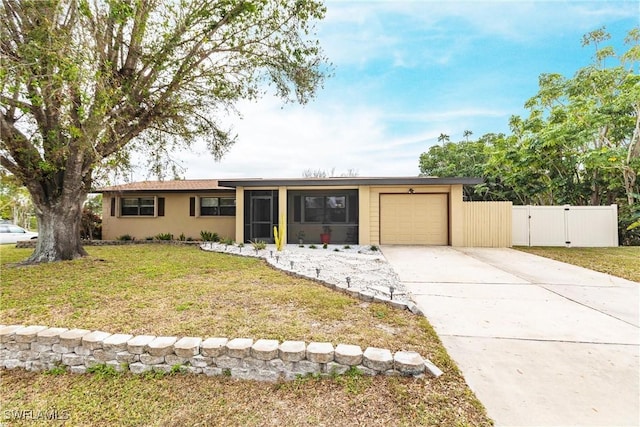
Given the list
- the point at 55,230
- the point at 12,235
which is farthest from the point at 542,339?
the point at 12,235

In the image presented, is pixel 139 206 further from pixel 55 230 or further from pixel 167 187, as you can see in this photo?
pixel 55 230

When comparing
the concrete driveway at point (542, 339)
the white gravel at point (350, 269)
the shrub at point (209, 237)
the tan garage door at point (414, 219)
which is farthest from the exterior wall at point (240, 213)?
the concrete driveway at point (542, 339)

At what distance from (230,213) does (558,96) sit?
→ 18044 mm

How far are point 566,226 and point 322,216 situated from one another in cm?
945

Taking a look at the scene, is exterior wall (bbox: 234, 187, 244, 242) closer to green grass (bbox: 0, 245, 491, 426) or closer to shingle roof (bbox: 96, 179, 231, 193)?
shingle roof (bbox: 96, 179, 231, 193)

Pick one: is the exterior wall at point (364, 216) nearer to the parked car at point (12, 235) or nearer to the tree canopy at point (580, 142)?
the tree canopy at point (580, 142)

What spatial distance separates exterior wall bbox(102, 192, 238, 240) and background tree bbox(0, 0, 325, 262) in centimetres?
460

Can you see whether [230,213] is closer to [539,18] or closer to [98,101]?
[98,101]

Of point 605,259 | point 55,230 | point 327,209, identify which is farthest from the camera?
point 327,209

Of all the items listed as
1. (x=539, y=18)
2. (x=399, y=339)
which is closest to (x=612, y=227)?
(x=539, y=18)

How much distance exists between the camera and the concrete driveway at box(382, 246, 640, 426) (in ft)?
7.20

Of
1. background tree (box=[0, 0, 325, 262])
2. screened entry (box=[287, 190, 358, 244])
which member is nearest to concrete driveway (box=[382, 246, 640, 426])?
screened entry (box=[287, 190, 358, 244])

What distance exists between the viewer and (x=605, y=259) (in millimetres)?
8367

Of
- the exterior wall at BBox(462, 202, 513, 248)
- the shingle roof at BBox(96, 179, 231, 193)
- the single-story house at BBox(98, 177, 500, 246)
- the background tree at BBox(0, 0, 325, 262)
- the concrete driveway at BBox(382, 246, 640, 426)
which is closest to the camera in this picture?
the concrete driveway at BBox(382, 246, 640, 426)
